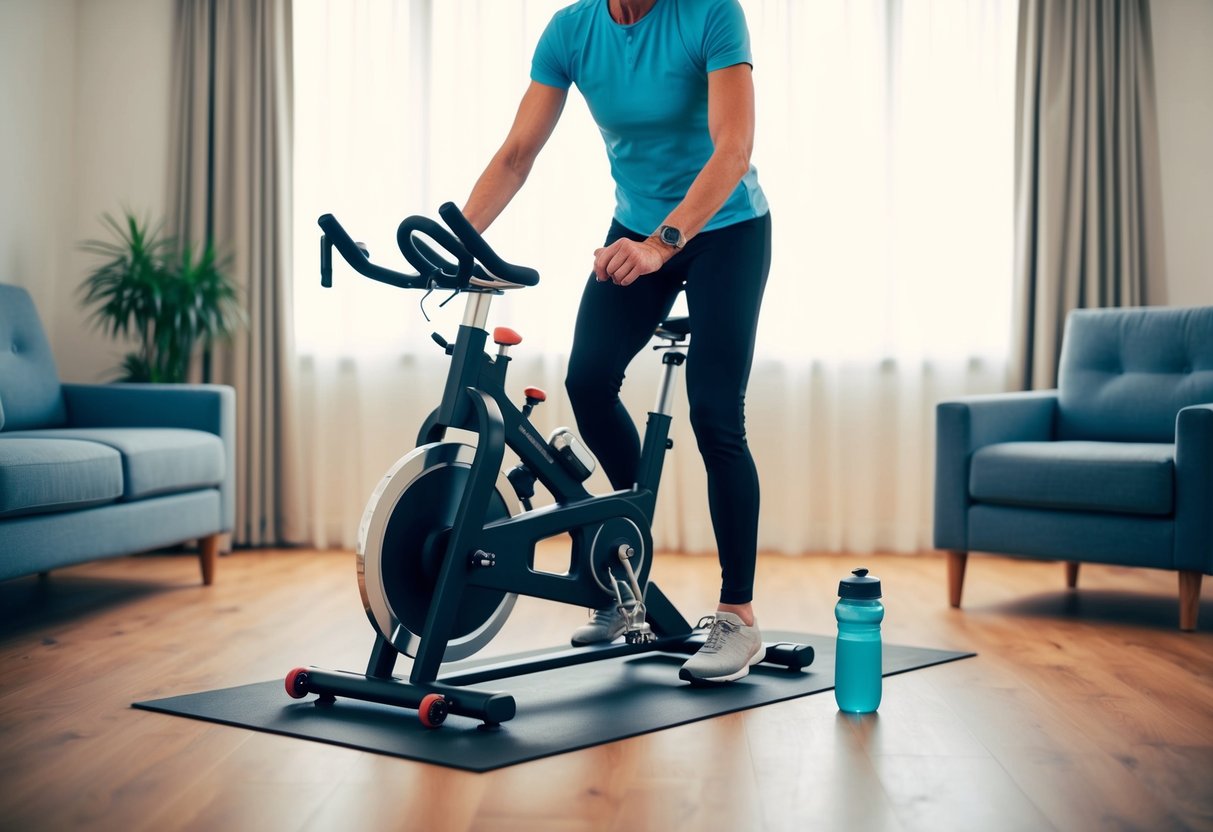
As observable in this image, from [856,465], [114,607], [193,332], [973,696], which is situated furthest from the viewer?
[856,465]

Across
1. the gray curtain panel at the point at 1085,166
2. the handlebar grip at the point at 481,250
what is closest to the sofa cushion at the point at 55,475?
the handlebar grip at the point at 481,250

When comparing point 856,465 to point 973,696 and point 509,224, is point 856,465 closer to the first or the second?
point 509,224

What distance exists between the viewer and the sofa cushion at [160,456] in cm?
302

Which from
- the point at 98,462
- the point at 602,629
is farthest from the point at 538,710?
the point at 98,462

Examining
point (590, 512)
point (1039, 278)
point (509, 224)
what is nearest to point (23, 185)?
point (509, 224)

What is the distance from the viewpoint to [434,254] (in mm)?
1883

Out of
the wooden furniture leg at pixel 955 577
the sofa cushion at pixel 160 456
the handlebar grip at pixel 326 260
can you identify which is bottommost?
the wooden furniture leg at pixel 955 577

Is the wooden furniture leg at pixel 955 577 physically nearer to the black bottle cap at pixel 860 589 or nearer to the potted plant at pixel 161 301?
the black bottle cap at pixel 860 589

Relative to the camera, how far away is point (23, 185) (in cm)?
417

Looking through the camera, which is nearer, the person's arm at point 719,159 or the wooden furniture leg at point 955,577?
the person's arm at point 719,159

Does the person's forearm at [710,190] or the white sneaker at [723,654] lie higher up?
the person's forearm at [710,190]

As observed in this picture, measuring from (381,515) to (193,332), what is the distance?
8.17ft

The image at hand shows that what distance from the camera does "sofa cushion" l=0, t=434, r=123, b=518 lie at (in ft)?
8.27

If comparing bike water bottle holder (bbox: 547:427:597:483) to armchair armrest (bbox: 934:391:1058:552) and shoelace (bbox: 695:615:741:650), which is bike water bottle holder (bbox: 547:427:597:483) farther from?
armchair armrest (bbox: 934:391:1058:552)
